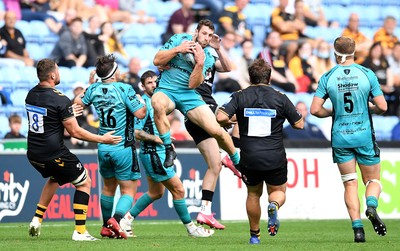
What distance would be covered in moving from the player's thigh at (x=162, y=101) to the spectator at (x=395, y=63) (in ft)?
39.4

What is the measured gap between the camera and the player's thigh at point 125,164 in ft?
39.3

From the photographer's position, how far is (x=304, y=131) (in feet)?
68.9

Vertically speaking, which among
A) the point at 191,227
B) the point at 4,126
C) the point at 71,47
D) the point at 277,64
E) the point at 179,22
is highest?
the point at 179,22

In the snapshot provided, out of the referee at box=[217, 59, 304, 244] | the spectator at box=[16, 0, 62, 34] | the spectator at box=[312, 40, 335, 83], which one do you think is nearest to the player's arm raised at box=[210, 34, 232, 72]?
the referee at box=[217, 59, 304, 244]

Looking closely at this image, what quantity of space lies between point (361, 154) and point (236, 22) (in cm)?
1162

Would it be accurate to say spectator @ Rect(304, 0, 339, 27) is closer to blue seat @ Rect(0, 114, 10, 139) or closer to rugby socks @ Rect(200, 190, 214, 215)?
blue seat @ Rect(0, 114, 10, 139)

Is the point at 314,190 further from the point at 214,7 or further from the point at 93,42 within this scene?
the point at 214,7

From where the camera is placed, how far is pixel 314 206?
17.7 meters

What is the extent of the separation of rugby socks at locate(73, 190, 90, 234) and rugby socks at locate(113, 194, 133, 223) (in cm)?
48

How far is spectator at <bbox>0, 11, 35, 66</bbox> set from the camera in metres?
19.8

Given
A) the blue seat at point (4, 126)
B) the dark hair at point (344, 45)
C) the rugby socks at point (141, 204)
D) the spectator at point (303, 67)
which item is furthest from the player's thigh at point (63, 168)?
the spectator at point (303, 67)

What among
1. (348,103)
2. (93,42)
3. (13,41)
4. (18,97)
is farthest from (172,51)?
(93,42)

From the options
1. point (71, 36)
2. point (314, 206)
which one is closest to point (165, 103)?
point (314, 206)

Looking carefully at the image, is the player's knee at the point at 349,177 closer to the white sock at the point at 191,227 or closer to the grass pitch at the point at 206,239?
the grass pitch at the point at 206,239
